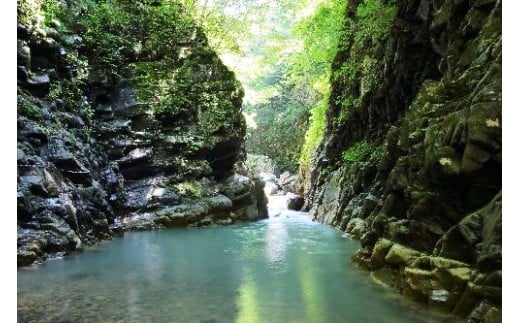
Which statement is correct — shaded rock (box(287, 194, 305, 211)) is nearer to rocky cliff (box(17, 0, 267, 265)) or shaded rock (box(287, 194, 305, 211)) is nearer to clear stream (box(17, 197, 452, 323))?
rocky cliff (box(17, 0, 267, 265))

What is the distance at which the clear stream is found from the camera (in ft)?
19.1

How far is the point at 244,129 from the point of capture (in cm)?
2062

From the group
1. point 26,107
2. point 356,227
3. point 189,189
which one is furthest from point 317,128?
point 26,107

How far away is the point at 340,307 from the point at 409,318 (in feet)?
3.19

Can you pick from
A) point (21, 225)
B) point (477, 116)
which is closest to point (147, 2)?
point (21, 225)

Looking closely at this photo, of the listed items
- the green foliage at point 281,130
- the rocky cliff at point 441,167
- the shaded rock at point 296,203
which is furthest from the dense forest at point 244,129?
the green foliage at point 281,130

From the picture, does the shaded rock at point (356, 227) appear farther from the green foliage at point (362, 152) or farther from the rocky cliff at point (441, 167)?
the green foliage at point (362, 152)

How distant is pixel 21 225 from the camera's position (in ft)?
31.3

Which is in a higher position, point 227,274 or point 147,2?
point 147,2

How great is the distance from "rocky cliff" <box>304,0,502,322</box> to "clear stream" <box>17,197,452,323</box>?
0.56 m

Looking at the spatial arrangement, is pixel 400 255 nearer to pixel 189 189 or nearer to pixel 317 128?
pixel 189 189

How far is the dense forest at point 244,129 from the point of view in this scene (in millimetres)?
6039

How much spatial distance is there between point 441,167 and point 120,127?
13120 mm

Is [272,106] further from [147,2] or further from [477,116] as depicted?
[477,116]
